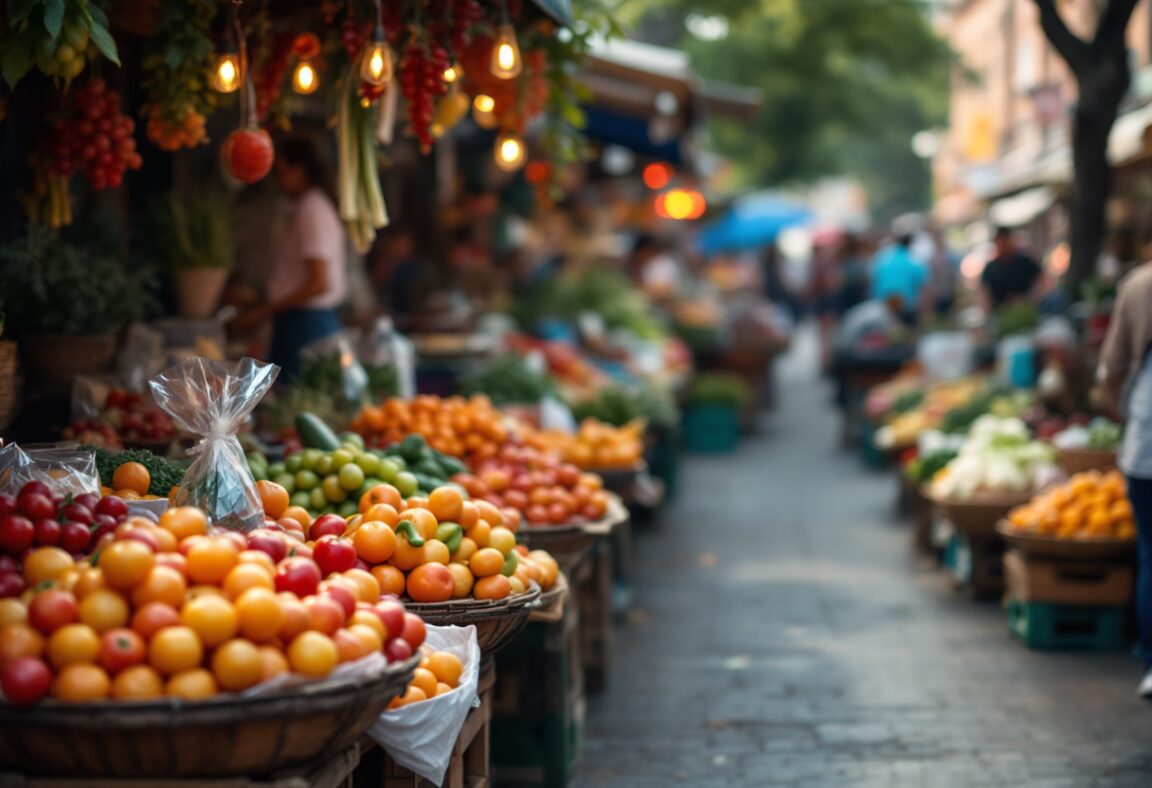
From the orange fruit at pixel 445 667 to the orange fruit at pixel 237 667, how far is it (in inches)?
35.1

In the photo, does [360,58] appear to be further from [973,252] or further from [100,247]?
[973,252]

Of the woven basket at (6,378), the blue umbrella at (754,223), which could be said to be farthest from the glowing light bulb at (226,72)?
the blue umbrella at (754,223)

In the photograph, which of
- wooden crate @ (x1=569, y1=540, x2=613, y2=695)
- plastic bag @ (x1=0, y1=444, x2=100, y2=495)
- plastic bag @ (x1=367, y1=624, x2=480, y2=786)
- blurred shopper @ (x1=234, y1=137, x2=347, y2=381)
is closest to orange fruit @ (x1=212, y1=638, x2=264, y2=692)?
plastic bag @ (x1=367, y1=624, x2=480, y2=786)

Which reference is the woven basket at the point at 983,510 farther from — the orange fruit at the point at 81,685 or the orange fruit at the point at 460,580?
the orange fruit at the point at 81,685

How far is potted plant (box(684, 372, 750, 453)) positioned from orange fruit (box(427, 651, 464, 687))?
13.4 m

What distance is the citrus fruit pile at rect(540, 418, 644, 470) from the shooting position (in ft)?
27.9

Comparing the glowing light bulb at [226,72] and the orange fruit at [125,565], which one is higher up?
the glowing light bulb at [226,72]

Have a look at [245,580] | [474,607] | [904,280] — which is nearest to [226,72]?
[474,607]

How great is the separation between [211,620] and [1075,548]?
554cm

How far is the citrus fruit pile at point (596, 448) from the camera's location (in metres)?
8.52

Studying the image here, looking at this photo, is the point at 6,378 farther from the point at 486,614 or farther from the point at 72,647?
the point at 72,647

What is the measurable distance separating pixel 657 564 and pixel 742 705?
3.82 metres

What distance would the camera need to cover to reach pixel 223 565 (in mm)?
3654

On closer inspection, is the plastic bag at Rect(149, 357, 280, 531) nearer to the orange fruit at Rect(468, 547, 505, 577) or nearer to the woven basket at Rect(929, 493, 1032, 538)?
the orange fruit at Rect(468, 547, 505, 577)
